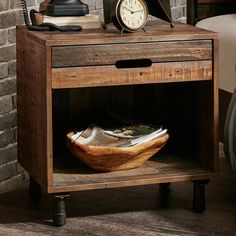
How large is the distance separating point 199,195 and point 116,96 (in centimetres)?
50

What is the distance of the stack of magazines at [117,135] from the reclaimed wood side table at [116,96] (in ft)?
0.31

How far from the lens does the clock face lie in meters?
2.54

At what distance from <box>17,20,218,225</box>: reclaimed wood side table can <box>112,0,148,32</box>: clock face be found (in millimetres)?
36

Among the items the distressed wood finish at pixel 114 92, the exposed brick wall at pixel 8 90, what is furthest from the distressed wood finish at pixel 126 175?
the exposed brick wall at pixel 8 90

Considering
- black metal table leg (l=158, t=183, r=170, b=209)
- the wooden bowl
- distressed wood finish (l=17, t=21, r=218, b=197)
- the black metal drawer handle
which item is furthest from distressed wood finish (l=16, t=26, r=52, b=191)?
black metal table leg (l=158, t=183, r=170, b=209)

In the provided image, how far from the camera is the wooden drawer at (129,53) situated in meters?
2.43

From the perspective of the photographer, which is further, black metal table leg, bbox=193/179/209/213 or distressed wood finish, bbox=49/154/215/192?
black metal table leg, bbox=193/179/209/213

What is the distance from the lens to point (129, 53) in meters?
2.47

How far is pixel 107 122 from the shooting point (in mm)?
2869

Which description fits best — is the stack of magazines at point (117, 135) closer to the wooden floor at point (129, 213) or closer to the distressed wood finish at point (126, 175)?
the distressed wood finish at point (126, 175)

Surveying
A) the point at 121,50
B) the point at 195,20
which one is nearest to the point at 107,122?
the point at 121,50

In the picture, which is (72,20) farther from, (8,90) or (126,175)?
(126,175)

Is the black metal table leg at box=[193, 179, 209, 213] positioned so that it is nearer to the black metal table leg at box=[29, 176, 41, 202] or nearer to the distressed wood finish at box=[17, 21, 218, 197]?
the distressed wood finish at box=[17, 21, 218, 197]

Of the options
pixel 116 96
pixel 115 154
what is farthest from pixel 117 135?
pixel 116 96
